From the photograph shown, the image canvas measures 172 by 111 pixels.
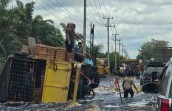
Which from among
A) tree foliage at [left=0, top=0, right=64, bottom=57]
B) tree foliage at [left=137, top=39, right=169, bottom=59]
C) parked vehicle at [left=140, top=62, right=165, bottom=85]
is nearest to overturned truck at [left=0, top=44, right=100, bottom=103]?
parked vehicle at [left=140, top=62, right=165, bottom=85]

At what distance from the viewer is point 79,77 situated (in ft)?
57.1

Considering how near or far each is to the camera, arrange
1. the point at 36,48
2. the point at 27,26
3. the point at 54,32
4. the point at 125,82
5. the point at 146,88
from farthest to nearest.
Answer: the point at 54,32 < the point at 27,26 < the point at 125,82 < the point at 36,48 < the point at 146,88

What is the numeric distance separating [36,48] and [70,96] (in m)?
2.22

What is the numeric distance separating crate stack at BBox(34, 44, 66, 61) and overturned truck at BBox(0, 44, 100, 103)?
0.24 metres

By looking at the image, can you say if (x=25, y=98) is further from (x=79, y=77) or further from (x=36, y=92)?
(x=79, y=77)

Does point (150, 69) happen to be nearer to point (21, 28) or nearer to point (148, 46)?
point (21, 28)

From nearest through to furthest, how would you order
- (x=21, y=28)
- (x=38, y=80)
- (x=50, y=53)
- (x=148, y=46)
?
(x=38, y=80)
(x=50, y=53)
(x=21, y=28)
(x=148, y=46)

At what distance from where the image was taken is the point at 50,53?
55.5ft

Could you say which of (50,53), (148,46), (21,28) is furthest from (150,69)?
(148,46)

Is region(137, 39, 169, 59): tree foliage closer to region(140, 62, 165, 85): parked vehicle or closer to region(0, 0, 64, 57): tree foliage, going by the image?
region(0, 0, 64, 57): tree foliage

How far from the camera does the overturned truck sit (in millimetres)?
16484

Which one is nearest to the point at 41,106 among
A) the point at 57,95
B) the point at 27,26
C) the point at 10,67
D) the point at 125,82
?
the point at 57,95

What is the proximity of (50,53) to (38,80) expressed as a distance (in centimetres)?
110

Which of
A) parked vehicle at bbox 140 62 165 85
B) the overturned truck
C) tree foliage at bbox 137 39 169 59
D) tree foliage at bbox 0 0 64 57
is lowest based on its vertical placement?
the overturned truck
